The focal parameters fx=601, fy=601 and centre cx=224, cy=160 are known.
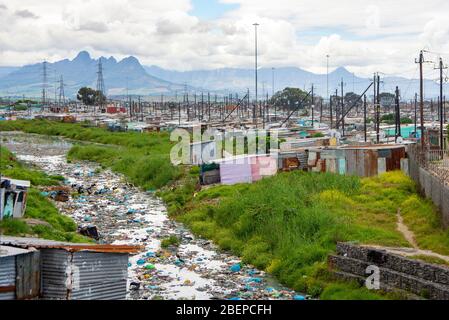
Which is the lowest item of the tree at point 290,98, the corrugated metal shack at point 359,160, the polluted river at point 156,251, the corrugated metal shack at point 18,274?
the polluted river at point 156,251

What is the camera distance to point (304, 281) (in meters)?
13.1

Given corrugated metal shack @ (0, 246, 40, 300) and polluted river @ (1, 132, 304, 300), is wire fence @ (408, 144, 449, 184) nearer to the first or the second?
polluted river @ (1, 132, 304, 300)

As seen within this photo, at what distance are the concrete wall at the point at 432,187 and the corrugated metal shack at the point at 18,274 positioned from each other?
9.84m

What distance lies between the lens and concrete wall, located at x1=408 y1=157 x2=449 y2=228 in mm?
15203

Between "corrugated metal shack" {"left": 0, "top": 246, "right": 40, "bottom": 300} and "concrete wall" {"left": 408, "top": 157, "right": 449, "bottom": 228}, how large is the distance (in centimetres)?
984

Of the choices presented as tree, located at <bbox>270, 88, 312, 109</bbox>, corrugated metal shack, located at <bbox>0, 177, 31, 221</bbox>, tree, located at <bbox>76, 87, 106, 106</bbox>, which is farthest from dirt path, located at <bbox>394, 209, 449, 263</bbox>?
tree, located at <bbox>76, 87, 106, 106</bbox>

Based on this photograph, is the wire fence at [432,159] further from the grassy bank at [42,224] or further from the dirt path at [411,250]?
the grassy bank at [42,224]

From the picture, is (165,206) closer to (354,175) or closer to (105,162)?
(354,175)

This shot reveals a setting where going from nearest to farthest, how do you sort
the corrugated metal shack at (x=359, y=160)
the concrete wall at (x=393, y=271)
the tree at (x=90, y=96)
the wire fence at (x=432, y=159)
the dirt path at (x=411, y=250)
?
the concrete wall at (x=393, y=271) < the dirt path at (x=411, y=250) < the wire fence at (x=432, y=159) < the corrugated metal shack at (x=359, y=160) < the tree at (x=90, y=96)

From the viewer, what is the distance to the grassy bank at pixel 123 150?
29.0 meters

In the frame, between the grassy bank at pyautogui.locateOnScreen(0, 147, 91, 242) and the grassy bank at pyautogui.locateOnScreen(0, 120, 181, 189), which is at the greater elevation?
the grassy bank at pyautogui.locateOnScreen(0, 120, 181, 189)

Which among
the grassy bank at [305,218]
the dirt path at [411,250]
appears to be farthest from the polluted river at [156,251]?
the dirt path at [411,250]

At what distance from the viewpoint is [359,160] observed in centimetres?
2312
